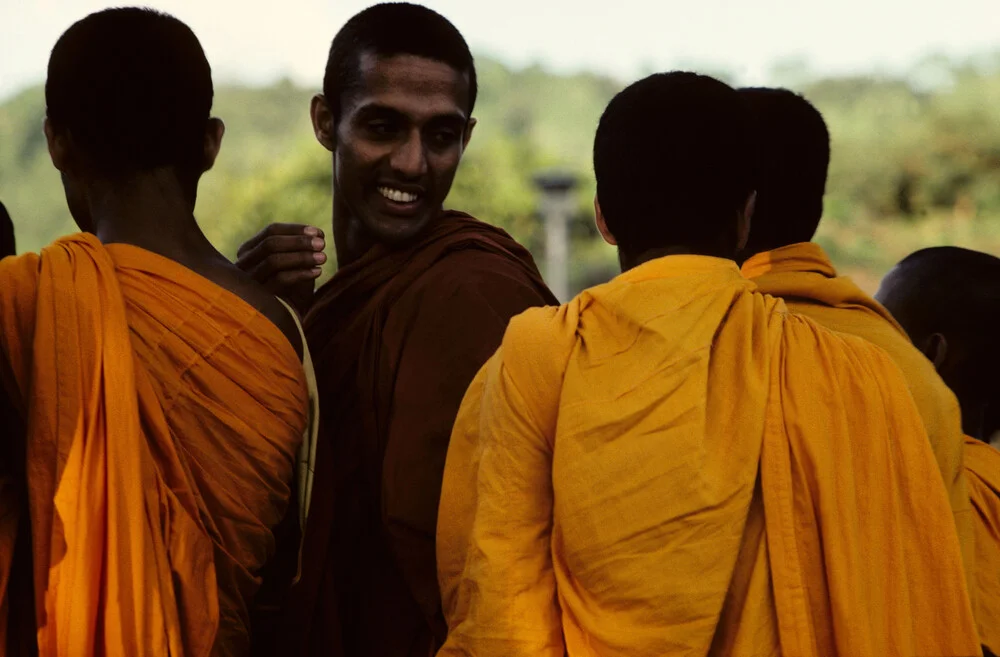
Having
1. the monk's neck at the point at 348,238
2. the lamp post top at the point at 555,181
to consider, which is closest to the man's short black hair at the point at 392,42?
the monk's neck at the point at 348,238

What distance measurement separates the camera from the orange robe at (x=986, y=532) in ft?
8.68

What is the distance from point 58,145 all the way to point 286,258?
1.97ft

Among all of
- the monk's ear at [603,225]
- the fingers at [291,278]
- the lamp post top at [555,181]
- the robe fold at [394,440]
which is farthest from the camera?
the lamp post top at [555,181]

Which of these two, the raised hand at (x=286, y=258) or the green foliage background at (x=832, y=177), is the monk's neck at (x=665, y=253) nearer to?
the raised hand at (x=286, y=258)

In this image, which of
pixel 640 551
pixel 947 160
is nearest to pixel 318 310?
pixel 640 551

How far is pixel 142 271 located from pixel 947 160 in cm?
2453

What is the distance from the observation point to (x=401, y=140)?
10.1ft

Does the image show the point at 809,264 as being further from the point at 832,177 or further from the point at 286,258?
the point at 832,177

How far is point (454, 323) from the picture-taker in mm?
2807

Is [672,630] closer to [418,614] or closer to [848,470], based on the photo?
[848,470]

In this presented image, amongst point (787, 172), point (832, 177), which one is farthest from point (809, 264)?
point (832, 177)

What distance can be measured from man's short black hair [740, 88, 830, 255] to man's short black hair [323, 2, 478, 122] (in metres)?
0.71

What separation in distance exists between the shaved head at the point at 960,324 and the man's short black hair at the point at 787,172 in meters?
0.47

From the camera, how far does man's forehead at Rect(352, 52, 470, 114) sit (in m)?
3.05
